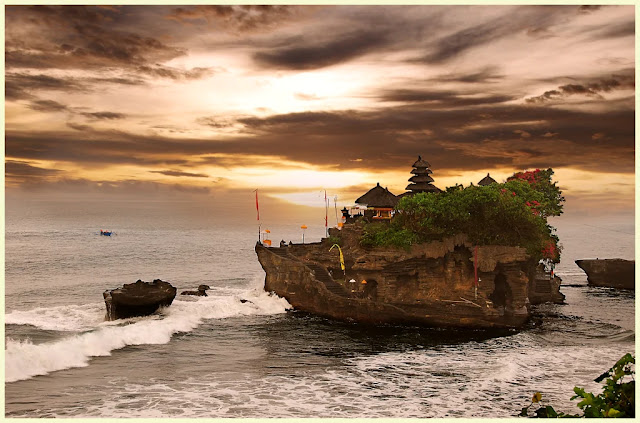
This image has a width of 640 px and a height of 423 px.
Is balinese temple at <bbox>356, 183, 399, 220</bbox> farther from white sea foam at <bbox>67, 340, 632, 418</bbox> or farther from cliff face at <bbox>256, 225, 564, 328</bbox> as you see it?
white sea foam at <bbox>67, 340, 632, 418</bbox>

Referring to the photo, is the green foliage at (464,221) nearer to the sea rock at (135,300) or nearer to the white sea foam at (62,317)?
the sea rock at (135,300)

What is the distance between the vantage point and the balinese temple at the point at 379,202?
64188 mm

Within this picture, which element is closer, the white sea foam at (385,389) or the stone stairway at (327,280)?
the white sea foam at (385,389)

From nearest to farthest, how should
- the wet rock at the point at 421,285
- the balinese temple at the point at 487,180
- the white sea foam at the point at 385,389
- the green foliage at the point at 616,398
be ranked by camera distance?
the green foliage at the point at 616,398
the white sea foam at the point at 385,389
the wet rock at the point at 421,285
the balinese temple at the point at 487,180

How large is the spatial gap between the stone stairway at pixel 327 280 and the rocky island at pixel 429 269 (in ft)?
0.31

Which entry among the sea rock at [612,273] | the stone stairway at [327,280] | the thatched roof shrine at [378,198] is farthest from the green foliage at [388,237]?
the sea rock at [612,273]

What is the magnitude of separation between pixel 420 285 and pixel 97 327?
1149 inches

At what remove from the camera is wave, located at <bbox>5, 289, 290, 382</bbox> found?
41.1 metres

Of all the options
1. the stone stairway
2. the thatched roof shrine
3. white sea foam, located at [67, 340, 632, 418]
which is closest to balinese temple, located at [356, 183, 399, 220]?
the thatched roof shrine

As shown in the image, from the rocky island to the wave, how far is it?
6429 millimetres

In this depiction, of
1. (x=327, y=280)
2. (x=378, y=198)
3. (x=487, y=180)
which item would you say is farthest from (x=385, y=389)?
(x=487, y=180)

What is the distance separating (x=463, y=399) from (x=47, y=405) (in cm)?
2220

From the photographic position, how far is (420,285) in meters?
56.5

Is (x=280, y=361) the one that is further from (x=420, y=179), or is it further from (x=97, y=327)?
(x=420, y=179)
